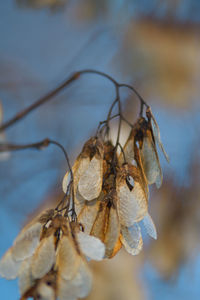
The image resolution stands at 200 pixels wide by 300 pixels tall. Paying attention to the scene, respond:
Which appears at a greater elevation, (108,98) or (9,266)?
(9,266)

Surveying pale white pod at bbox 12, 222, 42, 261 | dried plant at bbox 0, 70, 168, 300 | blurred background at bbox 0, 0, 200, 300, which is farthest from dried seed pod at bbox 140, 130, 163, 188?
blurred background at bbox 0, 0, 200, 300

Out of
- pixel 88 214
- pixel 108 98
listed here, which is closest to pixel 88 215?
pixel 88 214

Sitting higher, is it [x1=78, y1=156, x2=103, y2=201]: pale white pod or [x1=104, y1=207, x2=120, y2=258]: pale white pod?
[x1=78, y1=156, x2=103, y2=201]: pale white pod

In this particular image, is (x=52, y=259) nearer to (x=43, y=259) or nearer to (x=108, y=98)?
(x=43, y=259)

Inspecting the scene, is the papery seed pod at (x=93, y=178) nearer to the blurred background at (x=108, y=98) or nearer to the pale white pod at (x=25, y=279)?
the pale white pod at (x=25, y=279)

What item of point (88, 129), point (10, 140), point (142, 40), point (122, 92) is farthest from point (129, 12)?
point (10, 140)

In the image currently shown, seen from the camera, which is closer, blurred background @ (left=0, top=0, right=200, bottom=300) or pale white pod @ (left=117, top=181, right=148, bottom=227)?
pale white pod @ (left=117, top=181, right=148, bottom=227)

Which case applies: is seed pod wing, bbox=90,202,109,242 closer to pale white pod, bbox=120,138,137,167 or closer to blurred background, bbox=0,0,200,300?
pale white pod, bbox=120,138,137,167
